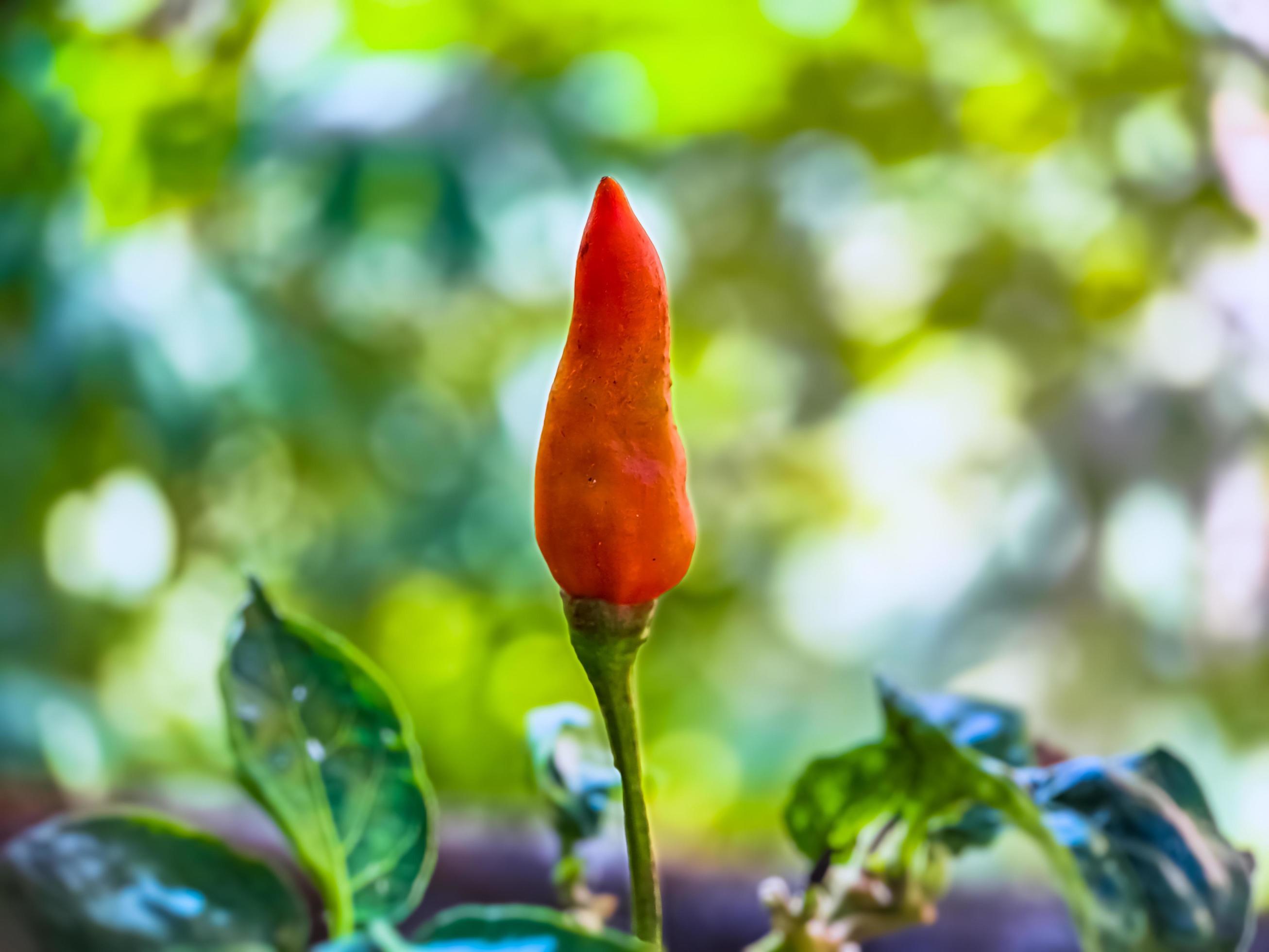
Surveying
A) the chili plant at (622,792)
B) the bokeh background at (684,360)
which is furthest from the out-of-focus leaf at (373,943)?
the bokeh background at (684,360)

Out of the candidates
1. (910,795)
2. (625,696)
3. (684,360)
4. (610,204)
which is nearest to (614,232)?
(610,204)

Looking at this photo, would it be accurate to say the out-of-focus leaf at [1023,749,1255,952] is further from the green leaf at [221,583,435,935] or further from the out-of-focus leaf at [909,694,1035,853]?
the green leaf at [221,583,435,935]

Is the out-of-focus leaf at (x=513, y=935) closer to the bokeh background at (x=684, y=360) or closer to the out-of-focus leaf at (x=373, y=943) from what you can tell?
the out-of-focus leaf at (x=373, y=943)

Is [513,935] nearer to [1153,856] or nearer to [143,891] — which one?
[143,891]

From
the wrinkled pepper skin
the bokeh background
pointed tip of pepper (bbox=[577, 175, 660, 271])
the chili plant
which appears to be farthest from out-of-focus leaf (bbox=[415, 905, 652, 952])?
the bokeh background

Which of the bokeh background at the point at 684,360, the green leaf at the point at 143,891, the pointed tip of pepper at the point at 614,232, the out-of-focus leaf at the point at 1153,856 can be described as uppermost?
the bokeh background at the point at 684,360

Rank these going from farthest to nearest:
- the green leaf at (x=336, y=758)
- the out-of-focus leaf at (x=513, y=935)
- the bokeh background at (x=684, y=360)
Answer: the bokeh background at (x=684, y=360)
the green leaf at (x=336, y=758)
the out-of-focus leaf at (x=513, y=935)

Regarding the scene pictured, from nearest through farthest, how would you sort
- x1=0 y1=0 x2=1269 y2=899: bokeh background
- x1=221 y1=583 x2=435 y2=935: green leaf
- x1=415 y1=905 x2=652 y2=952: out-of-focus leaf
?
1. x1=415 y1=905 x2=652 y2=952: out-of-focus leaf
2. x1=221 y1=583 x2=435 y2=935: green leaf
3. x1=0 y1=0 x2=1269 y2=899: bokeh background
